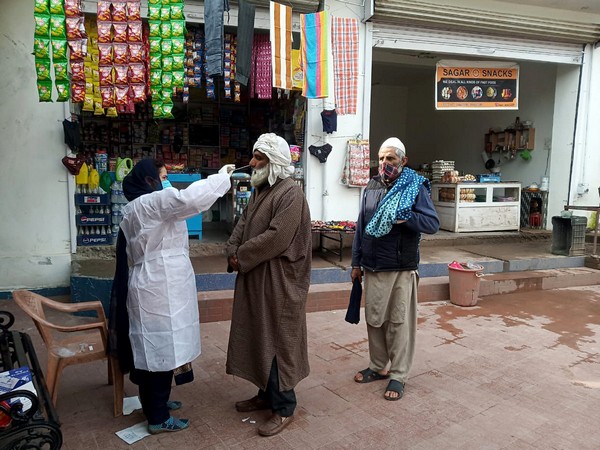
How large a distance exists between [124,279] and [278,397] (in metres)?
1.18

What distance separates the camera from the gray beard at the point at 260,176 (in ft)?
9.34

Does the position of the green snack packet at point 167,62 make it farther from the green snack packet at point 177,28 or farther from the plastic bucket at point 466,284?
the plastic bucket at point 466,284

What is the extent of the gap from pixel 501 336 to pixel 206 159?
6.28 m

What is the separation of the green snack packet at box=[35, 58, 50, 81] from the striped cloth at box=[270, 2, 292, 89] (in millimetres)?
2438

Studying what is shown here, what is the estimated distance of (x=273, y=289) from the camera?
2742mm

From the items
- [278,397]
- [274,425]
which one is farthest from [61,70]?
[274,425]

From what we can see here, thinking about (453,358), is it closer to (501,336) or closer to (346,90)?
(501,336)

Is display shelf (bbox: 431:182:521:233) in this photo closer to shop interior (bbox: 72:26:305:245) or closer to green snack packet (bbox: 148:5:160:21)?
shop interior (bbox: 72:26:305:245)

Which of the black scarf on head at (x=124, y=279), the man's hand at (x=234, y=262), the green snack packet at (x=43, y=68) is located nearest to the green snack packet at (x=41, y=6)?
the green snack packet at (x=43, y=68)

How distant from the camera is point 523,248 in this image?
793cm

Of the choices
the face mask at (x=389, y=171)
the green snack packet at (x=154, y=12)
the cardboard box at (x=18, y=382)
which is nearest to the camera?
the cardboard box at (x=18, y=382)

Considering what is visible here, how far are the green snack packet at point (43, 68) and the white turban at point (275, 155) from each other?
3.10 m

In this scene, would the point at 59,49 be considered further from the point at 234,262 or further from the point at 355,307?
the point at 355,307

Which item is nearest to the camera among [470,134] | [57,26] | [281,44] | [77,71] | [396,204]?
[396,204]
